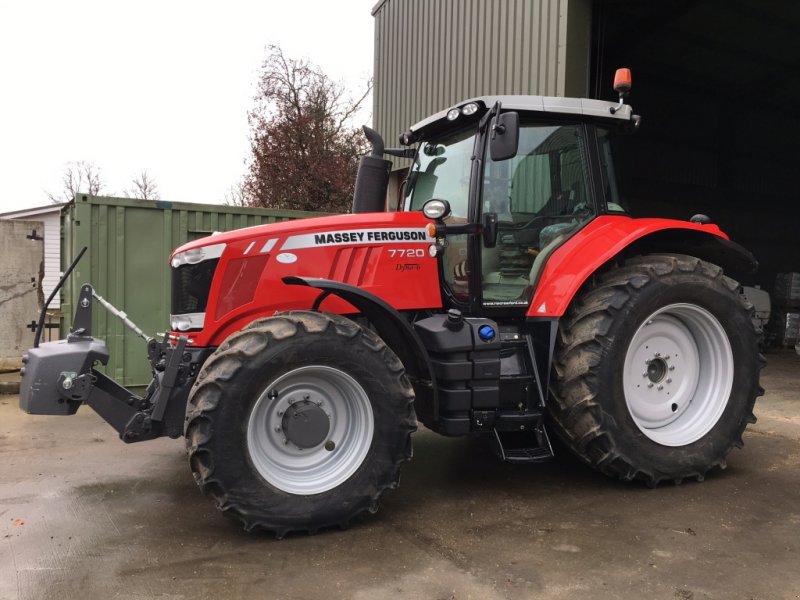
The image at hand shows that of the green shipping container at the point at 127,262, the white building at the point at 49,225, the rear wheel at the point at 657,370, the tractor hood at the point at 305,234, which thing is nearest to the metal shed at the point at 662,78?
the rear wheel at the point at 657,370

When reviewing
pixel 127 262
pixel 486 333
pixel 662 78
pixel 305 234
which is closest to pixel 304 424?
pixel 305 234

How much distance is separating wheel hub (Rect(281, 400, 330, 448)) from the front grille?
909mm

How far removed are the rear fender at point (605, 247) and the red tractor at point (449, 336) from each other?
17mm

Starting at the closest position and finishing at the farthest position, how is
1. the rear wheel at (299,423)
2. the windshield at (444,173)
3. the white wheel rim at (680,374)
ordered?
1. the rear wheel at (299,423)
2. the windshield at (444,173)
3. the white wheel rim at (680,374)

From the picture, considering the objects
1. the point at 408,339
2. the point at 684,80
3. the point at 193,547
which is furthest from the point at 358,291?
the point at 684,80

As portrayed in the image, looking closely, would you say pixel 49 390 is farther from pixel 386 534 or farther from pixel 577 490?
pixel 577 490

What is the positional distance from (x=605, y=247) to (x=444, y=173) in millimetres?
1155

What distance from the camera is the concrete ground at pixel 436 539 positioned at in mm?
2801

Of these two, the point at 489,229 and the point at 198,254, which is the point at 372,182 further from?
the point at 198,254

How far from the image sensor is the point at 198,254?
3809 millimetres

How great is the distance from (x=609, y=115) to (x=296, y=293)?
94.0 inches

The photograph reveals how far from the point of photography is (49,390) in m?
3.37

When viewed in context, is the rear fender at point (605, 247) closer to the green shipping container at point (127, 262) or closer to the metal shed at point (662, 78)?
Result: the metal shed at point (662, 78)

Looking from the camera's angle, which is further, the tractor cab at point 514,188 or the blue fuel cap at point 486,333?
the tractor cab at point 514,188
